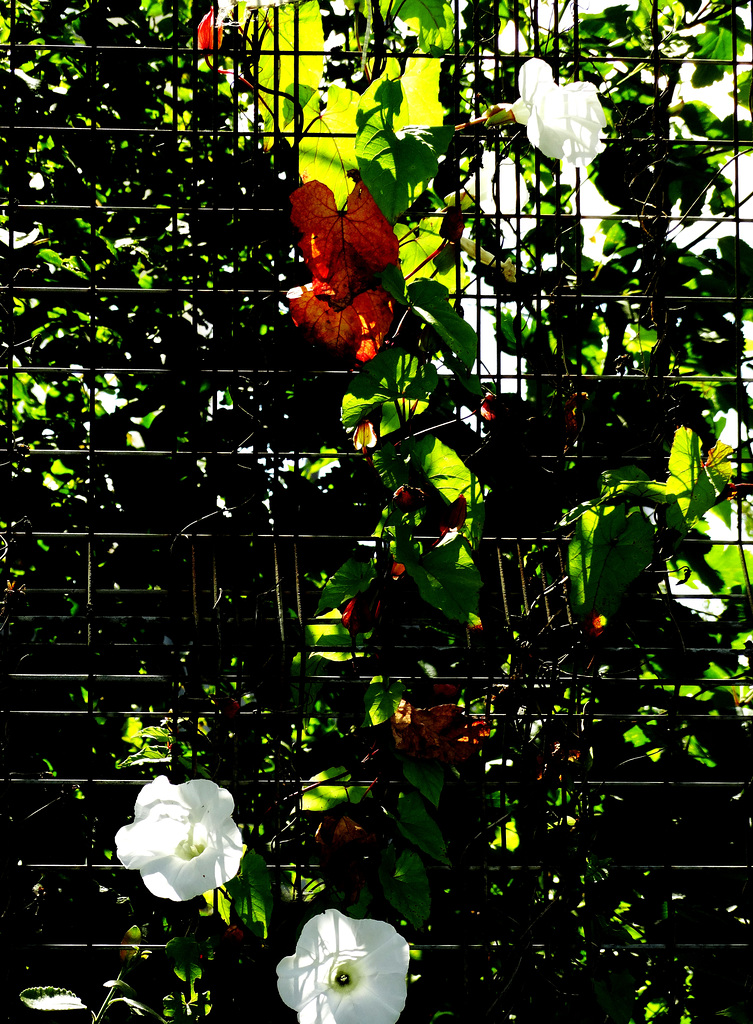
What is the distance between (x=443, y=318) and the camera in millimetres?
913

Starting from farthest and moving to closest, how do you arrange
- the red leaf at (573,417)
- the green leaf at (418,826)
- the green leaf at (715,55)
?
the green leaf at (715,55), the red leaf at (573,417), the green leaf at (418,826)

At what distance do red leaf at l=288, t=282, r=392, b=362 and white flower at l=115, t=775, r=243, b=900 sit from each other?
1.80 ft

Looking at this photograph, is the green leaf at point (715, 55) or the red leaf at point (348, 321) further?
the green leaf at point (715, 55)

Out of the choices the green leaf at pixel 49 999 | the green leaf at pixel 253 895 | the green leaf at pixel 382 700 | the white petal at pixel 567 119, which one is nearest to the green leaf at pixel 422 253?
the white petal at pixel 567 119

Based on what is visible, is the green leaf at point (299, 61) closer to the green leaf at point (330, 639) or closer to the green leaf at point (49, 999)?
the green leaf at point (330, 639)

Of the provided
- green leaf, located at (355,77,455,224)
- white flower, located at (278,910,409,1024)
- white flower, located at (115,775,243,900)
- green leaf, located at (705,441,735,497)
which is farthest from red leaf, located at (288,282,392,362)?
white flower, located at (278,910,409,1024)

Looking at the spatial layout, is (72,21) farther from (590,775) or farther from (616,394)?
(590,775)

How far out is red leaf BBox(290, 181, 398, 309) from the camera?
930 mm

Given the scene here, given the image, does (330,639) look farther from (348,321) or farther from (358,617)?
(348,321)

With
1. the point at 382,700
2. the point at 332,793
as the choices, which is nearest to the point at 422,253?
the point at 382,700

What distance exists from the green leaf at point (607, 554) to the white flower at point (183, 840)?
51 cm

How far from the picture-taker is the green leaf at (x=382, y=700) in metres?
0.95

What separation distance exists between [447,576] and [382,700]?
17 cm

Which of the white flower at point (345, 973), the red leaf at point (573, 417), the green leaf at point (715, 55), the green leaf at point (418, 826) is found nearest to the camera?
the white flower at point (345, 973)
